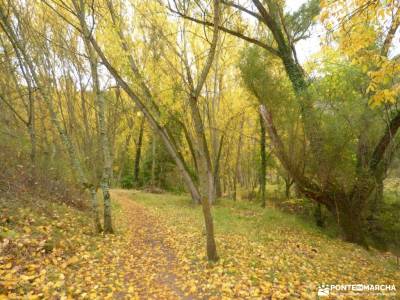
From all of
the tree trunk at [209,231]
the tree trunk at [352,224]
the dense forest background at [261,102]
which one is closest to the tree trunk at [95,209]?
the dense forest background at [261,102]

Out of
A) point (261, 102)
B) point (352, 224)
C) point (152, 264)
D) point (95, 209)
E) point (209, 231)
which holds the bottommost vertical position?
point (152, 264)

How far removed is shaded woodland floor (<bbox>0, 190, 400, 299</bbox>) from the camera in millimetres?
4129

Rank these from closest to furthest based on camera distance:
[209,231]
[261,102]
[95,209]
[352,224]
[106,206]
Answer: [209,231], [95,209], [106,206], [352,224], [261,102]

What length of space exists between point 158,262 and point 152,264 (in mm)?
172

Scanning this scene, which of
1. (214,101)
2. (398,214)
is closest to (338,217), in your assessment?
(398,214)

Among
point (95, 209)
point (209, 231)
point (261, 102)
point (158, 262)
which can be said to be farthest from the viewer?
point (261, 102)

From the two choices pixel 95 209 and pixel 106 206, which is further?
pixel 106 206

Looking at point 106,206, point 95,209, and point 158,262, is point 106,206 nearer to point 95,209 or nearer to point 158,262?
point 95,209

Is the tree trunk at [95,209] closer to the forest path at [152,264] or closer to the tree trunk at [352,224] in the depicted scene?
the forest path at [152,264]

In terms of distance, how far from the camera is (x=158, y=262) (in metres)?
5.72

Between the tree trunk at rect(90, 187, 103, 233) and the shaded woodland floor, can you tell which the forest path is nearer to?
the shaded woodland floor

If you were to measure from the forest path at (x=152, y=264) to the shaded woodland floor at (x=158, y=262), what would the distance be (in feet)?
0.06

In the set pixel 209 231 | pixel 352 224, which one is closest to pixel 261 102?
pixel 352 224

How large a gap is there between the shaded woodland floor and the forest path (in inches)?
0.7
